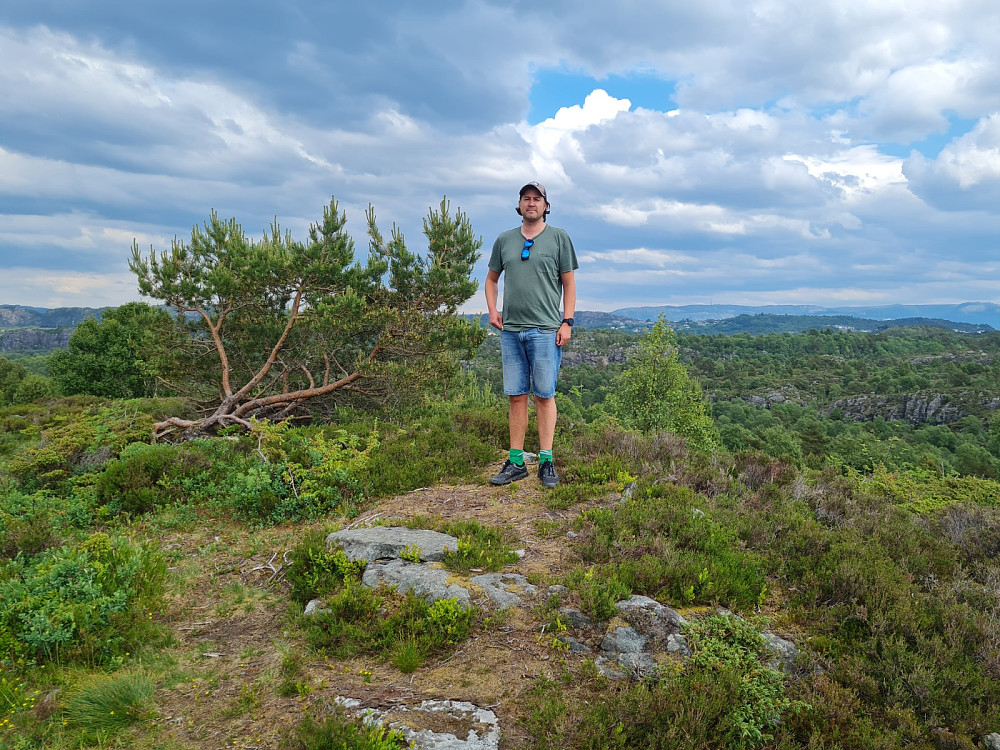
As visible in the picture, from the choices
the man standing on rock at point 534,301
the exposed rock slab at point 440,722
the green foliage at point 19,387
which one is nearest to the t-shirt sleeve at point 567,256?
the man standing on rock at point 534,301

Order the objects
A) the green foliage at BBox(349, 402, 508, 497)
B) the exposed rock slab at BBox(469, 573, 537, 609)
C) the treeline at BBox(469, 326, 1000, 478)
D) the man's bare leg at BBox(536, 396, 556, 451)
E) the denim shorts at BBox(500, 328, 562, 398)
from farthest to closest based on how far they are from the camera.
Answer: the treeline at BBox(469, 326, 1000, 478) → the green foliage at BBox(349, 402, 508, 497) → the man's bare leg at BBox(536, 396, 556, 451) → the denim shorts at BBox(500, 328, 562, 398) → the exposed rock slab at BBox(469, 573, 537, 609)

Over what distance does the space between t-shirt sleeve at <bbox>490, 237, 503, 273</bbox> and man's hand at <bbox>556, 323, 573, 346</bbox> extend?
105 centimetres

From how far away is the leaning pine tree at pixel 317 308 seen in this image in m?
13.0

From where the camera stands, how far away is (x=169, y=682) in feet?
10.4

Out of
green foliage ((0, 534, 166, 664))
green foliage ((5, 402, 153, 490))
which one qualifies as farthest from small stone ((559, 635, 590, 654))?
green foliage ((5, 402, 153, 490))

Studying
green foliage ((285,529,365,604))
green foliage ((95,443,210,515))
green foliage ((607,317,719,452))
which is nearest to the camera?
green foliage ((285,529,365,604))

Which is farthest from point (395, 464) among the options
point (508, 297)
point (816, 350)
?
point (816, 350)

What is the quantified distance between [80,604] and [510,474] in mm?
4256

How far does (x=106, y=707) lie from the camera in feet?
9.36

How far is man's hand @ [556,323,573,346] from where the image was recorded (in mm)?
5688

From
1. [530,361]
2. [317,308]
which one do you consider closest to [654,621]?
[530,361]

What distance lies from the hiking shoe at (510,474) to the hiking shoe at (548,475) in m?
0.27

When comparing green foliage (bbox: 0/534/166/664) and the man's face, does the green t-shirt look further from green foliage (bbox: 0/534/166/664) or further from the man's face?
green foliage (bbox: 0/534/166/664)

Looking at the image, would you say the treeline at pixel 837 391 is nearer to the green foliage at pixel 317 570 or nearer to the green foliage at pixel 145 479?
the green foliage at pixel 317 570
